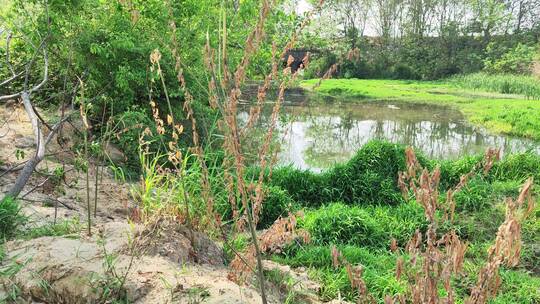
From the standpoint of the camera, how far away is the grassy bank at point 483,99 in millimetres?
12819

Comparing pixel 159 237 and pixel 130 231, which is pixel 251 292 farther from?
pixel 130 231

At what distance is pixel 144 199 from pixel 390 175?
4028 millimetres

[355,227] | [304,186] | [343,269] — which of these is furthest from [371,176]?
[343,269]

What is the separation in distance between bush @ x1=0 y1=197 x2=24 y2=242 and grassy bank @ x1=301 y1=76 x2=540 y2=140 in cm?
714

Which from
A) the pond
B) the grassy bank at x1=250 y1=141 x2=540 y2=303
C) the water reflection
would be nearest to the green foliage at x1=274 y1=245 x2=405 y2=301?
the grassy bank at x1=250 y1=141 x2=540 y2=303

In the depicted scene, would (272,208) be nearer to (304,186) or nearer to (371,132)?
(304,186)

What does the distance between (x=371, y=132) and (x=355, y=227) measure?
8868 millimetres

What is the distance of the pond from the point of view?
10.2m

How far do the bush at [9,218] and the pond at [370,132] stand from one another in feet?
16.1

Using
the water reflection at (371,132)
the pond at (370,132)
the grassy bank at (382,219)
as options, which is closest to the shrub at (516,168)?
the grassy bank at (382,219)

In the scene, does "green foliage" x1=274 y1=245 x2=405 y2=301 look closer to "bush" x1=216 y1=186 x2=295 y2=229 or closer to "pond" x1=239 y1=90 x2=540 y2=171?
"bush" x1=216 y1=186 x2=295 y2=229

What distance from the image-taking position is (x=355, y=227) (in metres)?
5.03

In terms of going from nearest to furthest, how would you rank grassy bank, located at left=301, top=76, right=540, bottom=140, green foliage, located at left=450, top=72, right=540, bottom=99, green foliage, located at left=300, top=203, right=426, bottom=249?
green foliage, located at left=300, top=203, right=426, bottom=249 < grassy bank, located at left=301, top=76, right=540, bottom=140 < green foliage, located at left=450, top=72, right=540, bottom=99

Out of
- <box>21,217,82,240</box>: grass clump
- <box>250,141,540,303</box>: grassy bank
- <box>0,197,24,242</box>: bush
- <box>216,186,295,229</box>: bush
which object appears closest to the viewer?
<box>21,217,82,240</box>: grass clump
